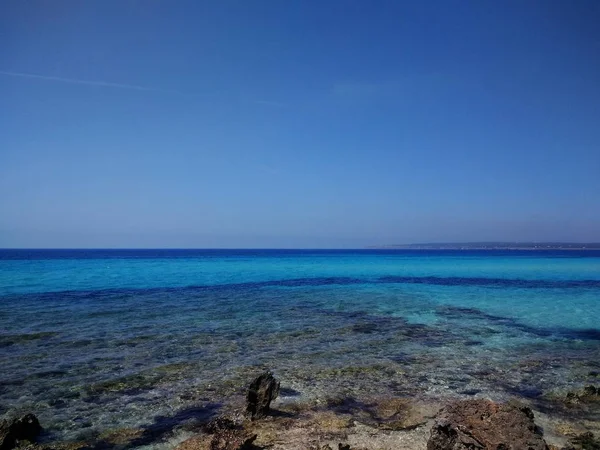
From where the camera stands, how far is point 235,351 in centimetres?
1280

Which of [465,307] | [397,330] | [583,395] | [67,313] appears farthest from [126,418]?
[465,307]

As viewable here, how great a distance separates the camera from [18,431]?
673cm

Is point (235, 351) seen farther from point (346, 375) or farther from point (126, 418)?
point (126, 418)

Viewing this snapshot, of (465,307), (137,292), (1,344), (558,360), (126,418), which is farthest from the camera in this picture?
(137,292)

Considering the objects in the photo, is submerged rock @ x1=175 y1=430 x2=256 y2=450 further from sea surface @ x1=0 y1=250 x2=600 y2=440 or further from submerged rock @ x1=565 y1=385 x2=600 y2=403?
submerged rock @ x1=565 y1=385 x2=600 y2=403

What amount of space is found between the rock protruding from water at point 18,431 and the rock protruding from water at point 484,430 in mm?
6886

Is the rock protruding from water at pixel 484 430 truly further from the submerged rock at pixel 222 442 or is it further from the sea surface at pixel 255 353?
the sea surface at pixel 255 353

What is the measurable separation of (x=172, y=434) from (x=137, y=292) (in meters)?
24.9

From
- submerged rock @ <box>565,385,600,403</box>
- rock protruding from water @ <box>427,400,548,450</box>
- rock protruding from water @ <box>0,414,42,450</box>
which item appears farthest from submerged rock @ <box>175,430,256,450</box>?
submerged rock @ <box>565,385,600,403</box>

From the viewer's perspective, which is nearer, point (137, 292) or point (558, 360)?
point (558, 360)

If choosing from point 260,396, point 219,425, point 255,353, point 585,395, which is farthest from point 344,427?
point 585,395

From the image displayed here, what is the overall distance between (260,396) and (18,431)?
14.2 feet

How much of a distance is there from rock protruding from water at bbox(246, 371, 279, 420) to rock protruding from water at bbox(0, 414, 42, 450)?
3915 mm

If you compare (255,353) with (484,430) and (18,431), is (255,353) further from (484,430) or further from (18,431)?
(484,430)
